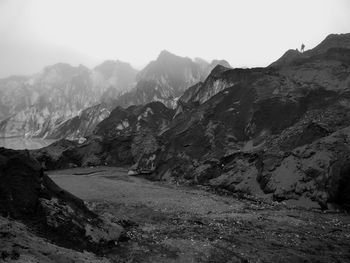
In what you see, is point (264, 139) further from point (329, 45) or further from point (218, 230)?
point (329, 45)

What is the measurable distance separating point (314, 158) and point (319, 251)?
723 inches

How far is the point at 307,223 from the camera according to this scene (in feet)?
89.9

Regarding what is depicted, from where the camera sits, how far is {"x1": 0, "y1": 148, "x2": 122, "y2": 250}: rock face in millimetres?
18516

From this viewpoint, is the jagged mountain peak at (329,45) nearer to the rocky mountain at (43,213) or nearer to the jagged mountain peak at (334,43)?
the jagged mountain peak at (334,43)

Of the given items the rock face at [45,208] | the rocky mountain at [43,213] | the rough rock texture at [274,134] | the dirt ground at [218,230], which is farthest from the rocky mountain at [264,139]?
the rocky mountain at [43,213]

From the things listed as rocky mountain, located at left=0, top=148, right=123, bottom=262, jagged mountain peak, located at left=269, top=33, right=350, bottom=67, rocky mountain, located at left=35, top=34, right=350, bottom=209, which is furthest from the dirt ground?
jagged mountain peak, located at left=269, top=33, right=350, bottom=67

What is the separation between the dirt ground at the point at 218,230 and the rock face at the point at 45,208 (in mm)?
1369

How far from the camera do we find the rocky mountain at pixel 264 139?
37.2 metres

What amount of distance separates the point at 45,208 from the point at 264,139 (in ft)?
137

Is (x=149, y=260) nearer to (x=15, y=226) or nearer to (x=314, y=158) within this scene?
(x=15, y=226)

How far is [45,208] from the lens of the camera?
64.3ft

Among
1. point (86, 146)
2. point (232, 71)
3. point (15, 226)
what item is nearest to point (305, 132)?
point (15, 226)

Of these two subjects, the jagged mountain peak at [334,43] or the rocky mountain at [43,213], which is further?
the jagged mountain peak at [334,43]

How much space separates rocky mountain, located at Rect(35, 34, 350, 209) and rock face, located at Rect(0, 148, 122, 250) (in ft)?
68.1
